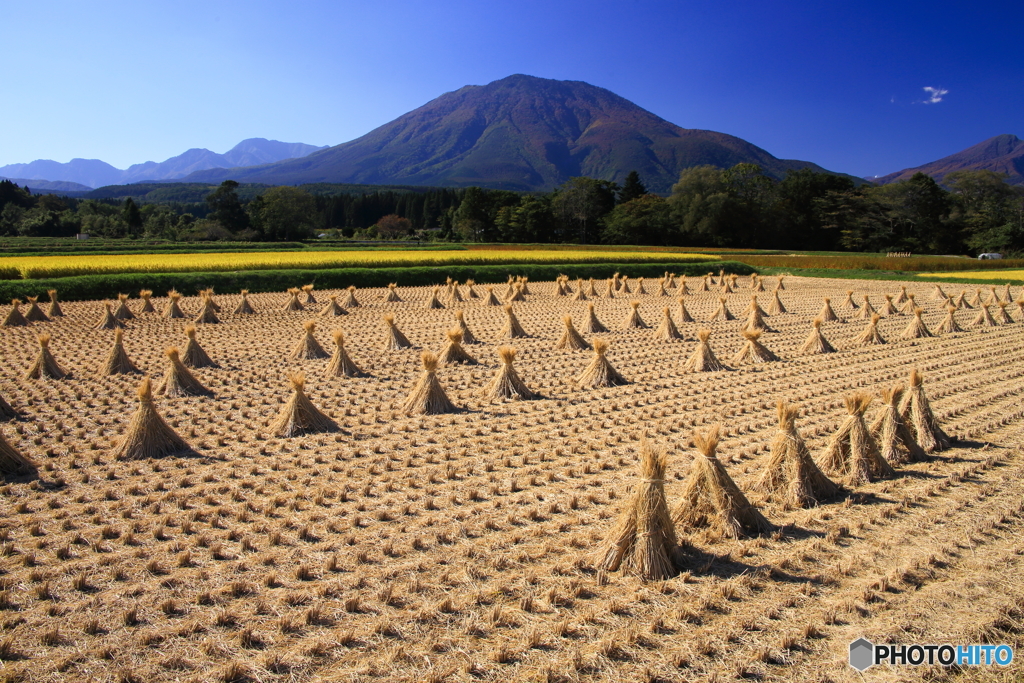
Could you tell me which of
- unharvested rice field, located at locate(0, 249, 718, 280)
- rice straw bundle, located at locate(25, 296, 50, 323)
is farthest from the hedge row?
rice straw bundle, located at locate(25, 296, 50, 323)

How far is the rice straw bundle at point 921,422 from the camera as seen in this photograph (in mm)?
7773

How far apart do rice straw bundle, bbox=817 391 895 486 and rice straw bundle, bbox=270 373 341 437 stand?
639 cm

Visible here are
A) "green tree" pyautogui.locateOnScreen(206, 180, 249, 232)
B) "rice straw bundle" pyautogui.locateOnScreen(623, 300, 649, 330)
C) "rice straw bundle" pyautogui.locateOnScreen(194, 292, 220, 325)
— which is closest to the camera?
"rice straw bundle" pyautogui.locateOnScreen(623, 300, 649, 330)

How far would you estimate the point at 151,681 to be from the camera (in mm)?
3625

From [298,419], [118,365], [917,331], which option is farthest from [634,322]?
[118,365]

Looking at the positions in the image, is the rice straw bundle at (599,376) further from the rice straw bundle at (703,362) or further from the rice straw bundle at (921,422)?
the rice straw bundle at (921,422)

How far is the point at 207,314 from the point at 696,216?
61161mm

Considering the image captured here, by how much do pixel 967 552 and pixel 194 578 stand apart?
Answer: 635cm

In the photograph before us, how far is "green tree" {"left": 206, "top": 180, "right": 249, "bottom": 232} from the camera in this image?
7344 cm

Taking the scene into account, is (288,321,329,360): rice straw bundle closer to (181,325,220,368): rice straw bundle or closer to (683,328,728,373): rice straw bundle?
(181,325,220,368): rice straw bundle

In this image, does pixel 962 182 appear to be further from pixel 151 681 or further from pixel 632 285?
pixel 151 681

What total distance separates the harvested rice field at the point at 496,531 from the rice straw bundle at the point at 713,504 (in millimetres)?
21

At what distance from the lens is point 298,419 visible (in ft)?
28.6

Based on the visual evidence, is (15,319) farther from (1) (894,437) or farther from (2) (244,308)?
(1) (894,437)
